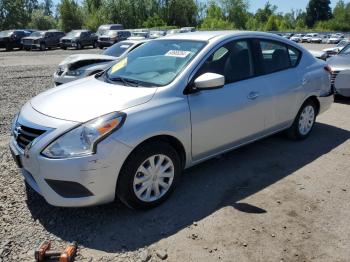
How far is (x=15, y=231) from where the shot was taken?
3338 millimetres

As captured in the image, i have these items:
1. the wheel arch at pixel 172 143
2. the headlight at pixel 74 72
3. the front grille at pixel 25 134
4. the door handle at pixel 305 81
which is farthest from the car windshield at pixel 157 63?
the headlight at pixel 74 72

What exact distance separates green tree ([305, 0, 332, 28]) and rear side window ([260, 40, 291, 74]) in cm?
12957

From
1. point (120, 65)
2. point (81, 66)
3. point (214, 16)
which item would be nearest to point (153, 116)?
point (120, 65)

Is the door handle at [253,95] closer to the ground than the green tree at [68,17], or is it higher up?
closer to the ground

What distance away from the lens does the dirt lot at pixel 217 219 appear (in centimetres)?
309

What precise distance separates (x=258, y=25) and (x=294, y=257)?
103 meters

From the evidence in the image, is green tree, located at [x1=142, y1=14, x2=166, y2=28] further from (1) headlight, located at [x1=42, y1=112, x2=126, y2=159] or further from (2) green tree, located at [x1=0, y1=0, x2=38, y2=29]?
(1) headlight, located at [x1=42, y1=112, x2=126, y2=159]

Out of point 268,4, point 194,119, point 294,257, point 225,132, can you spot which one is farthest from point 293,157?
point 268,4

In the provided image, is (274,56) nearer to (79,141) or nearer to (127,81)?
(127,81)

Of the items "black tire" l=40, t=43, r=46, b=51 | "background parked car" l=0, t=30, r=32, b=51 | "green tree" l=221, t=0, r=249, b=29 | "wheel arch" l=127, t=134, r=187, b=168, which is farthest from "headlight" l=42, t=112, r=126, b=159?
"green tree" l=221, t=0, r=249, b=29

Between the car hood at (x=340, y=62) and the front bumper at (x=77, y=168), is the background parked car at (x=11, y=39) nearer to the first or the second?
the car hood at (x=340, y=62)

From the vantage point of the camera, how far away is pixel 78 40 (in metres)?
31.0

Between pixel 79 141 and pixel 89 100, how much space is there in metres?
0.62

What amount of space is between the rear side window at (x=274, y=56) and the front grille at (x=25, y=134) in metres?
2.93
